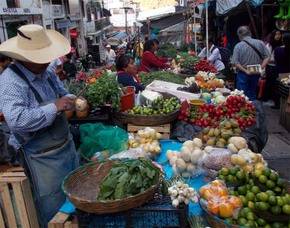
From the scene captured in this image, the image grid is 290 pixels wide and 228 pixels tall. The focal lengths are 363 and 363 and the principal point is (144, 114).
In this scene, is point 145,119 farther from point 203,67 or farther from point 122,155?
point 203,67

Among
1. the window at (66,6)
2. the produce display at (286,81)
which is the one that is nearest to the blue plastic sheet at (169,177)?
the produce display at (286,81)

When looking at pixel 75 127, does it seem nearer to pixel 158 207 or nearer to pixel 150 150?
pixel 150 150

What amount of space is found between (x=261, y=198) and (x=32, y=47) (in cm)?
207

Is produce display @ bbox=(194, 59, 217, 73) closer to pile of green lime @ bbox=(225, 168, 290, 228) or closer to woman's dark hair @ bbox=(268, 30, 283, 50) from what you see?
woman's dark hair @ bbox=(268, 30, 283, 50)

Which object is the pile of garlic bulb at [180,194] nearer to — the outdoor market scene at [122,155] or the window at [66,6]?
the outdoor market scene at [122,155]

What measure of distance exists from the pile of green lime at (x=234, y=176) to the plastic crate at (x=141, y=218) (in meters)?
0.41

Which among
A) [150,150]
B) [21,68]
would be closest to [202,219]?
[150,150]

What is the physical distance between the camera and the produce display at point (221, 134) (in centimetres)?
342

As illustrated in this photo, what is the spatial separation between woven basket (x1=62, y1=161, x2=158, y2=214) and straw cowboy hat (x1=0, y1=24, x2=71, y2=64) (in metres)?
0.94

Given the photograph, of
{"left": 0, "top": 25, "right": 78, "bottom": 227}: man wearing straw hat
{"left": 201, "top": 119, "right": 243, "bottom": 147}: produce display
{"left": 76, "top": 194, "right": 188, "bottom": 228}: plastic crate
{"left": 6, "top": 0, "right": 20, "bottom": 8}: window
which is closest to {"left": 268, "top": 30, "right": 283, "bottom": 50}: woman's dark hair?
{"left": 201, "top": 119, "right": 243, "bottom": 147}: produce display

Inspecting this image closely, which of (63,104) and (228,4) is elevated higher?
(228,4)

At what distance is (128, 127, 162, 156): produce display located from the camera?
11.8 ft

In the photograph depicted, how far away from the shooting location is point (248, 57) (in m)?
8.01

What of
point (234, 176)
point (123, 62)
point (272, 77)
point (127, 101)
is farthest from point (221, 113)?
point (272, 77)
